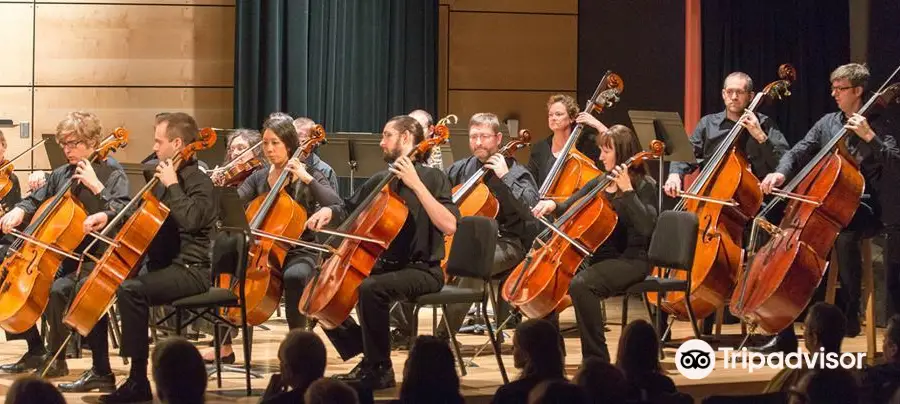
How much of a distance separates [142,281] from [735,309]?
7.54 ft

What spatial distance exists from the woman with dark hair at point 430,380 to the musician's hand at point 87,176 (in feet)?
7.10

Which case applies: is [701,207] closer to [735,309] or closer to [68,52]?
[735,309]

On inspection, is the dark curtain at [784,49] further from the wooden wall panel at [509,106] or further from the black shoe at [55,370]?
the black shoe at [55,370]

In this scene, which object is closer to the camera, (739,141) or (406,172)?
(406,172)

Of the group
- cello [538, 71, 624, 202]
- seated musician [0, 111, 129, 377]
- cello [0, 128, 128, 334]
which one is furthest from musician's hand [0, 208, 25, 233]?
cello [538, 71, 624, 202]

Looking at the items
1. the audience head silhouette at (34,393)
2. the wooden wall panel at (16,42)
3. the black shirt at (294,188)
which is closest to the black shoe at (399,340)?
the black shirt at (294,188)

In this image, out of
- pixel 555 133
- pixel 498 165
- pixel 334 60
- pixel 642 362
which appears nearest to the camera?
pixel 642 362

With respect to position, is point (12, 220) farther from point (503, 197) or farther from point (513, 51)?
point (513, 51)

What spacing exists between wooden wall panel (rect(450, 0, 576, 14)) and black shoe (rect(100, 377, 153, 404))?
15.1 feet

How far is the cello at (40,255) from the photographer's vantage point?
15.4ft

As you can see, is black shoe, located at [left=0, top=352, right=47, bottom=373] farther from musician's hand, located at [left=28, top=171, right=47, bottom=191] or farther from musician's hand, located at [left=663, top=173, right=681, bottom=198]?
musician's hand, located at [left=663, top=173, right=681, bottom=198]

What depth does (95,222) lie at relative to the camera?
4.58 meters

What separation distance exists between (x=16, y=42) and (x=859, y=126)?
5375mm

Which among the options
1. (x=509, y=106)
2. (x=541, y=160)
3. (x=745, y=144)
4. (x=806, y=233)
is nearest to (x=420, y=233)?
(x=806, y=233)
